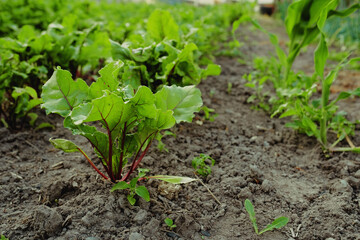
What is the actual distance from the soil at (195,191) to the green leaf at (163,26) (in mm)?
738

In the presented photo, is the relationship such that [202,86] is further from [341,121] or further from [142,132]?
[142,132]

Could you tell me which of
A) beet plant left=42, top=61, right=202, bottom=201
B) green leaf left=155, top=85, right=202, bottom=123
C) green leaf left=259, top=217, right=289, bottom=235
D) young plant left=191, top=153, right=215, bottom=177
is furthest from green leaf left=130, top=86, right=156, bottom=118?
green leaf left=259, top=217, right=289, bottom=235

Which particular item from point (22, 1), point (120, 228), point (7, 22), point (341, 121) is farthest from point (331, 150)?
point (22, 1)

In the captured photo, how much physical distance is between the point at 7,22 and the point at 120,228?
156 inches

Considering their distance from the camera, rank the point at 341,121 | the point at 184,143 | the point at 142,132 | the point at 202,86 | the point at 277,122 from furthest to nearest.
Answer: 1. the point at 202,86
2. the point at 277,122
3. the point at 341,121
4. the point at 184,143
5. the point at 142,132

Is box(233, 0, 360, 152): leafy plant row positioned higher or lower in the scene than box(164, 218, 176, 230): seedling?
higher

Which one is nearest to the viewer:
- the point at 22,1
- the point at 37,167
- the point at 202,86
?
the point at 37,167

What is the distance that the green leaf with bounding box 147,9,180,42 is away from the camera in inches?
105

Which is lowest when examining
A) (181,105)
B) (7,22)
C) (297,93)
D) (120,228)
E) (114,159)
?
(7,22)

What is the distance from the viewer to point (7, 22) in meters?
4.45

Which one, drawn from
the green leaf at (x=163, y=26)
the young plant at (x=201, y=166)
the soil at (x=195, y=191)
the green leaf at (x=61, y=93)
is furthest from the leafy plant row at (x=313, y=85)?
the green leaf at (x=61, y=93)

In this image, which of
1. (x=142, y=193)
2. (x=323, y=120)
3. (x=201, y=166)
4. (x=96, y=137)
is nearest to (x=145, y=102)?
(x=96, y=137)

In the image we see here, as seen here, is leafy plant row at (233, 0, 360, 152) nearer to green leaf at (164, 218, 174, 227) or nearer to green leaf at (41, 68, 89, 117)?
green leaf at (164, 218, 174, 227)

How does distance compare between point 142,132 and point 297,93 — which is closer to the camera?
point 142,132
